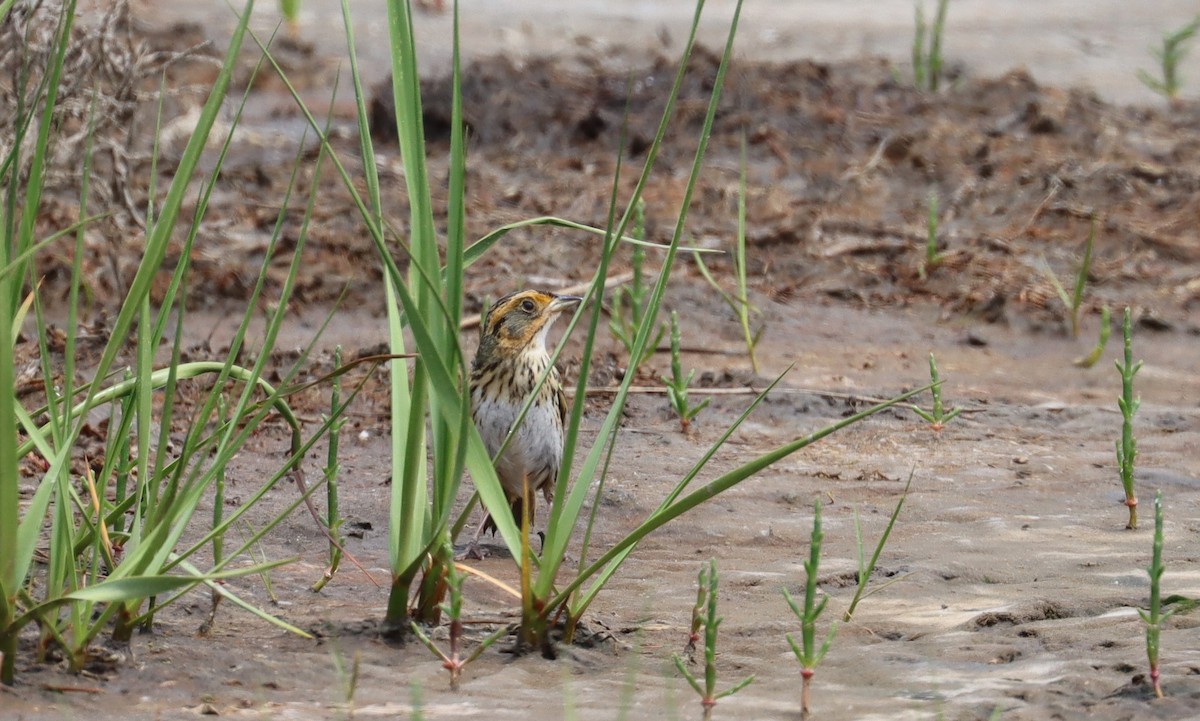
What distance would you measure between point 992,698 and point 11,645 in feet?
6.76

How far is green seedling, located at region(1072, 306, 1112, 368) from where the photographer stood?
24.3ft

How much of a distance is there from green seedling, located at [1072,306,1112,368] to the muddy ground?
95mm

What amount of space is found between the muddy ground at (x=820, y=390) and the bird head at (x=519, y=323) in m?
0.60

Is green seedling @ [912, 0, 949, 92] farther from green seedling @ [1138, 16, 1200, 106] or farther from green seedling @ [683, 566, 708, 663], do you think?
green seedling @ [683, 566, 708, 663]

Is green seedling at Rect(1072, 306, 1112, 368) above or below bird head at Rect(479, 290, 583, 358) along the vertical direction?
below

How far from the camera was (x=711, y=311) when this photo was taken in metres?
8.30

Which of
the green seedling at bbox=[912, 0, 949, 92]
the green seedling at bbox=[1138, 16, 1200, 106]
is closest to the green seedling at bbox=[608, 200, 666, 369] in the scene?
the green seedling at bbox=[912, 0, 949, 92]

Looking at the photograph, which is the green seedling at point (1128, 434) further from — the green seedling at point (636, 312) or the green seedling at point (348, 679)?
the green seedling at point (348, 679)

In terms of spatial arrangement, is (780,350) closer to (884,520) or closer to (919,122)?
(884,520)

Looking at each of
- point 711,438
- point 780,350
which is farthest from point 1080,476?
point 780,350

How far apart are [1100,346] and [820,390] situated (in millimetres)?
1426

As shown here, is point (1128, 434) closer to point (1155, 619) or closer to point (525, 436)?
point (1155, 619)

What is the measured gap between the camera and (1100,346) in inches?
297

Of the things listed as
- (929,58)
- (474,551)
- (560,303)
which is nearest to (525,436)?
(474,551)
